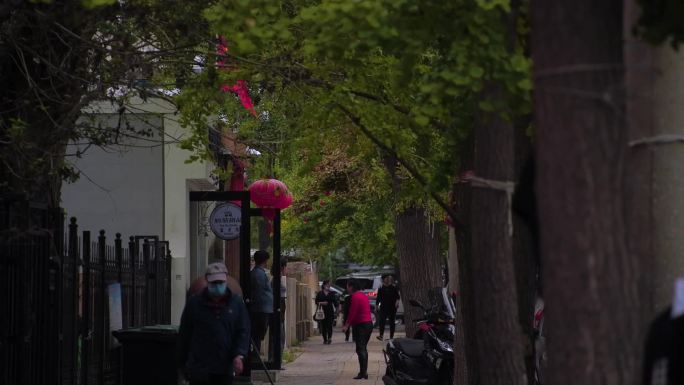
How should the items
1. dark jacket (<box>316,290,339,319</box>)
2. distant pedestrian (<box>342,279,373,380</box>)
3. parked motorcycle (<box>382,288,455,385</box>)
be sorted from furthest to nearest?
dark jacket (<box>316,290,339,319</box>)
distant pedestrian (<box>342,279,373,380</box>)
parked motorcycle (<box>382,288,455,385</box>)

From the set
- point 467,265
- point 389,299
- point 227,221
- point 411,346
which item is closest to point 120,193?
point 227,221

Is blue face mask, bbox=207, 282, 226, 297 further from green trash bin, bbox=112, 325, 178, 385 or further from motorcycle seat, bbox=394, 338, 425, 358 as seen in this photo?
motorcycle seat, bbox=394, 338, 425, 358

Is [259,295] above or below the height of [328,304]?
above

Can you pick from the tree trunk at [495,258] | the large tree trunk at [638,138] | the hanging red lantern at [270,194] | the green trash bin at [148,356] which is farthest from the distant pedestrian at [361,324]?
the large tree trunk at [638,138]

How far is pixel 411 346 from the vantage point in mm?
15883

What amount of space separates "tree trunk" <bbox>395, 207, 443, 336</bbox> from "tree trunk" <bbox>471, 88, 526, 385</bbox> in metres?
16.1

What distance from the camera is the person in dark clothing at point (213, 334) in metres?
11.3

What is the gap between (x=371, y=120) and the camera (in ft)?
33.8

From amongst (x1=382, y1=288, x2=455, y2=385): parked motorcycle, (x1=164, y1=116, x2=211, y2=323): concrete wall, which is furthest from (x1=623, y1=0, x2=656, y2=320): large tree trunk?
(x1=164, y1=116, x2=211, y2=323): concrete wall

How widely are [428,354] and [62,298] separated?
5030 mm

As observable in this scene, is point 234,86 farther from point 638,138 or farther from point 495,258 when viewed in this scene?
point 638,138

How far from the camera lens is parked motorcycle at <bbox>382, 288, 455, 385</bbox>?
15219 millimetres

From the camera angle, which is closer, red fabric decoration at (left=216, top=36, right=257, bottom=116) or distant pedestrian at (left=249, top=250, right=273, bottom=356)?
red fabric decoration at (left=216, top=36, right=257, bottom=116)

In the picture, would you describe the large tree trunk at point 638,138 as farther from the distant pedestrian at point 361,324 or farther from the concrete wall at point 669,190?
the distant pedestrian at point 361,324
